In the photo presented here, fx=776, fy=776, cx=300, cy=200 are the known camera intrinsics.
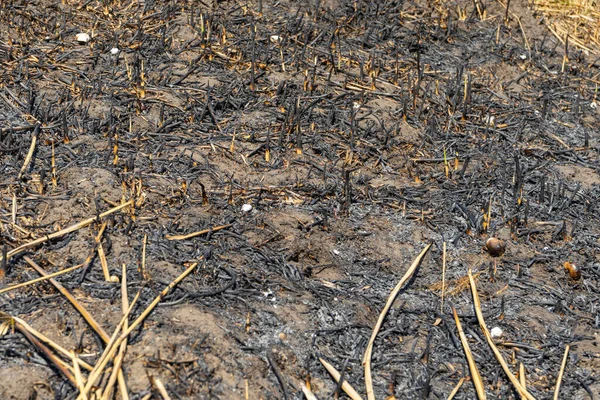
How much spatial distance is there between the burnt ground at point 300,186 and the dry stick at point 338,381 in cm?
3

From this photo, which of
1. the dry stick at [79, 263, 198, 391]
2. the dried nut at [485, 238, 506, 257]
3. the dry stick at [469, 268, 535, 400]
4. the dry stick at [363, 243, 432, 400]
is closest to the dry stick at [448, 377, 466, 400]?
the dry stick at [469, 268, 535, 400]

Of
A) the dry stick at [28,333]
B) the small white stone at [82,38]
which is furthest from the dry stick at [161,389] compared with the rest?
the small white stone at [82,38]

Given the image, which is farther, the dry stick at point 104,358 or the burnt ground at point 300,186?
the burnt ground at point 300,186

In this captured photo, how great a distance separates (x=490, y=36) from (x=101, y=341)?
11.9 ft

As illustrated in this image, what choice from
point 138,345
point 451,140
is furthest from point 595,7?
point 138,345

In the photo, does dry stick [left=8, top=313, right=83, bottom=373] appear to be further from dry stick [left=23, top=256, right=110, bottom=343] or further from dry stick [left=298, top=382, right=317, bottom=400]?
dry stick [left=298, top=382, right=317, bottom=400]

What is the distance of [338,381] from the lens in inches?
112

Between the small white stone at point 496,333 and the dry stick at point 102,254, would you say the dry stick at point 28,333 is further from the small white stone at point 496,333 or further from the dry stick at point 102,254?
the small white stone at point 496,333

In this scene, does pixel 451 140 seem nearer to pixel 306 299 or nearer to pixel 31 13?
pixel 306 299

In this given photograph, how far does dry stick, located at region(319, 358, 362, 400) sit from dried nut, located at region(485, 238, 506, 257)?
1.06 m

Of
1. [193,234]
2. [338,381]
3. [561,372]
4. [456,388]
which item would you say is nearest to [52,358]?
[193,234]

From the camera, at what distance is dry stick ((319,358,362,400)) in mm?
2814

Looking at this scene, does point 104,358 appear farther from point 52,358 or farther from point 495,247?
point 495,247

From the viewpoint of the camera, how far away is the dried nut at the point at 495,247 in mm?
3531
